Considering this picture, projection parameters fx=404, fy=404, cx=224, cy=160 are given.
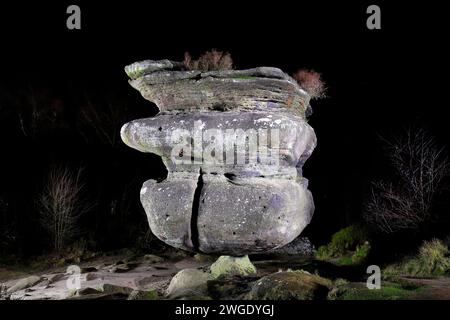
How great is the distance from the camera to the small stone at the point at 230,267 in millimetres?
6402

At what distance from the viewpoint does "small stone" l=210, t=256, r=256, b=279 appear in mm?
6402

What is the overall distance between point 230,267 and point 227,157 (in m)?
2.01

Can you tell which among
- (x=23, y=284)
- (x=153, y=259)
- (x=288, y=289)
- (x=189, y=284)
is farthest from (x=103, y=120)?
(x=288, y=289)

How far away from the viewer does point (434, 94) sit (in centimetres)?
1289

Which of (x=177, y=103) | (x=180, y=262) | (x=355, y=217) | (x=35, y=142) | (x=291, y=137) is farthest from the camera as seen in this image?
(x=35, y=142)

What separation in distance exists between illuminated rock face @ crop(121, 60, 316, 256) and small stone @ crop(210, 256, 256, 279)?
930mm

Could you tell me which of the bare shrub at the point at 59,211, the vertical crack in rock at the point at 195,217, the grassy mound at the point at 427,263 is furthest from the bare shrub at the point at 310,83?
the bare shrub at the point at 59,211

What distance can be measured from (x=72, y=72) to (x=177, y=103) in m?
13.5

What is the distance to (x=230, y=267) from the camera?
6.45m

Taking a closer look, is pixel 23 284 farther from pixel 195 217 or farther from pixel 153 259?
pixel 195 217

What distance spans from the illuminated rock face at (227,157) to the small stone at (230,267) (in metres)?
0.93

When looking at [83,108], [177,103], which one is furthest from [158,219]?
[83,108]

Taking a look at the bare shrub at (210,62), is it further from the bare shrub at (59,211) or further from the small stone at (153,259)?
the bare shrub at (59,211)

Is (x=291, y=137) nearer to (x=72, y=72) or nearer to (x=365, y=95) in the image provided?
(x=365, y=95)
